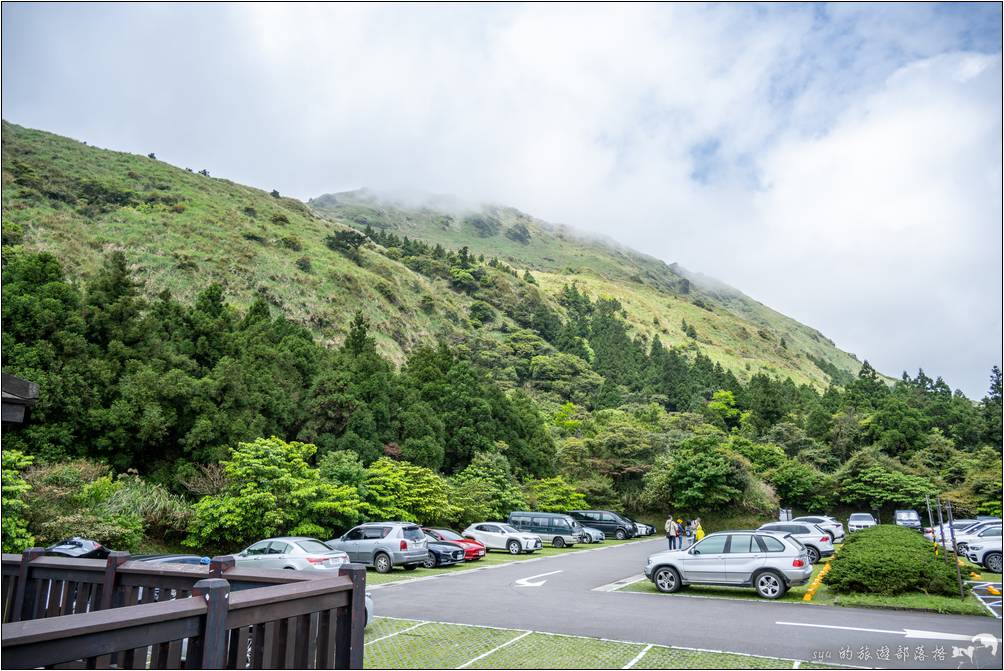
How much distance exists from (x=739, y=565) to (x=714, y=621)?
10.9 feet

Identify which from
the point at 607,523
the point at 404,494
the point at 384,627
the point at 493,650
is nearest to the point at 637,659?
the point at 493,650

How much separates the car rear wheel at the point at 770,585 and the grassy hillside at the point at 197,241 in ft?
146

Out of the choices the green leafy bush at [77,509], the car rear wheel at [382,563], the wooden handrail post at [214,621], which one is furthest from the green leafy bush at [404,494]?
the wooden handrail post at [214,621]

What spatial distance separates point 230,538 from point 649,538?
81.5 feet

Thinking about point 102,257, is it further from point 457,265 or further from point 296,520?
point 457,265

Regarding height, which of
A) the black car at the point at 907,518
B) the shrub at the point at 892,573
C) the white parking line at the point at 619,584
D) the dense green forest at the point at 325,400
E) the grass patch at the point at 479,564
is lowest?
the grass patch at the point at 479,564

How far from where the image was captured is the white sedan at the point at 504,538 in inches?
1027

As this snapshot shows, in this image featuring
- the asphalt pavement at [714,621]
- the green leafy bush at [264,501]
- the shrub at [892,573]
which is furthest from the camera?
the green leafy bush at [264,501]

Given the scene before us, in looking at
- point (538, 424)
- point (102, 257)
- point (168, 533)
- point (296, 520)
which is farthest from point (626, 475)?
point (102, 257)

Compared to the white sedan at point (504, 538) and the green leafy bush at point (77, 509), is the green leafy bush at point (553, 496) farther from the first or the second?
the green leafy bush at point (77, 509)

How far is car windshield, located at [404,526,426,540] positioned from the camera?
A: 64.4 feet

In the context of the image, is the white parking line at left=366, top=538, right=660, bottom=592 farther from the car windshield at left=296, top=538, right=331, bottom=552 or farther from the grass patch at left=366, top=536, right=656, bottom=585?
the car windshield at left=296, top=538, right=331, bottom=552

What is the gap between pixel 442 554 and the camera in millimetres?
20812

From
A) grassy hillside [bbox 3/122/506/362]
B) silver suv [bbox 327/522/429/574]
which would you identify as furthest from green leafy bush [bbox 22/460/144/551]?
grassy hillside [bbox 3/122/506/362]
